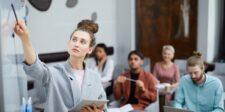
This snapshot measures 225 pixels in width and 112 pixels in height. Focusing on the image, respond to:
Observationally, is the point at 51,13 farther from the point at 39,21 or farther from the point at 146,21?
the point at 146,21

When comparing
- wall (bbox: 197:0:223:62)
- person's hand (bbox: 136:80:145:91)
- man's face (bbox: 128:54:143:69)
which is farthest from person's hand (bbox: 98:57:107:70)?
wall (bbox: 197:0:223:62)

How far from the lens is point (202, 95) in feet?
9.95

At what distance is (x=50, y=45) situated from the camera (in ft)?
15.3

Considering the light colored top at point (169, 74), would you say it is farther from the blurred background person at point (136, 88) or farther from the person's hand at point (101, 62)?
the person's hand at point (101, 62)

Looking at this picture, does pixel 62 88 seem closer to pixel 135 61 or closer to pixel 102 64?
pixel 135 61

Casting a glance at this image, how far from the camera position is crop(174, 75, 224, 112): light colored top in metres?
2.98

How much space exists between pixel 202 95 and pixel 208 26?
2.45 metres

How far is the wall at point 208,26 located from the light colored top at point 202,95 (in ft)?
7.64

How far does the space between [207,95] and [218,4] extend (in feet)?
9.40

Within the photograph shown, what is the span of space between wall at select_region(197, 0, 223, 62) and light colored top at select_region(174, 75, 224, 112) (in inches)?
91.7

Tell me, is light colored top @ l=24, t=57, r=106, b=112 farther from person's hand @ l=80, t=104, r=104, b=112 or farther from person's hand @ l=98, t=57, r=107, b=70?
person's hand @ l=98, t=57, r=107, b=70

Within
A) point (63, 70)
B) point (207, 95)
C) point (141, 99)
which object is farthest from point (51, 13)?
point (63, 70)

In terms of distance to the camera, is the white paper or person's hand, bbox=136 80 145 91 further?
person's hand, bbox=136 80 145 91

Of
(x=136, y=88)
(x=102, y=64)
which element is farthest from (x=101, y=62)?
(x=136, y=88)
